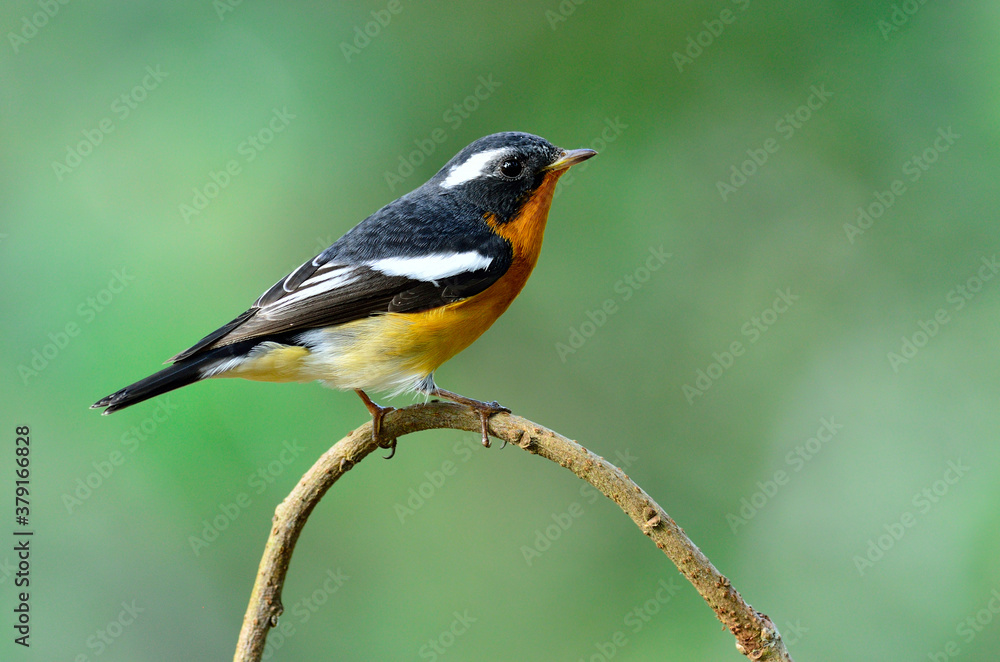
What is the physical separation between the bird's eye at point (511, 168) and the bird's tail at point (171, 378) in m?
1.23

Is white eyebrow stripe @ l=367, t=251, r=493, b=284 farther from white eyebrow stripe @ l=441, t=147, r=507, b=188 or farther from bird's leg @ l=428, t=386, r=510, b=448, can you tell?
bird's leg @ l=428, t=386, r=510, b=448

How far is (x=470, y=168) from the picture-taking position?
3.43 meters

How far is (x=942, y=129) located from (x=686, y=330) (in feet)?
5.66

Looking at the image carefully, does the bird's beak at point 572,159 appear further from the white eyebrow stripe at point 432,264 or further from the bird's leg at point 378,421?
the bird's leg at point 378,421

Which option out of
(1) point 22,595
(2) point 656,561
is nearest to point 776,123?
(2) point 656,561

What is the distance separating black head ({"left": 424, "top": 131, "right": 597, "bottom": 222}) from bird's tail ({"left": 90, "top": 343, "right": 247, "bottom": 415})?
44.8 inches

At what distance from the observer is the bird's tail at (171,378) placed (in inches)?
104

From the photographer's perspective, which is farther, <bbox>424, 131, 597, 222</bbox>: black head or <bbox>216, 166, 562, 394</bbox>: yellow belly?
<bbox>424, 131, 597, 222</bbox>: black head

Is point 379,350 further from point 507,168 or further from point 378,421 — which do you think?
point 507,168

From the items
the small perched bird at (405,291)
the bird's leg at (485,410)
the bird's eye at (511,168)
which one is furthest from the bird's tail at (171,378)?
the bird's eye at (511,168)

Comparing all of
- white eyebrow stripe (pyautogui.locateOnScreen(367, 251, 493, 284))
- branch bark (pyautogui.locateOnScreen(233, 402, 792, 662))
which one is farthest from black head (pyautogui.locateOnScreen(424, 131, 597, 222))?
branch bark (pyautogui.locateOnScreen(233, 402, 792, 662))

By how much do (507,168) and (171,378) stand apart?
1513mm

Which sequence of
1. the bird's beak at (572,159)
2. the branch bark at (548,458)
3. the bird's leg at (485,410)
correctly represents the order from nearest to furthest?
the branch bark at (548,458) < the bird's leg at (485,410) < the bird's beak at (572,159)

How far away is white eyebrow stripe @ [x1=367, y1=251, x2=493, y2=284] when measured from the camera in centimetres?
317
